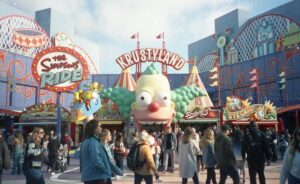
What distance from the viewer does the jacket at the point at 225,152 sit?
6.22 meters

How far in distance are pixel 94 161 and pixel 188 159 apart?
2971mm

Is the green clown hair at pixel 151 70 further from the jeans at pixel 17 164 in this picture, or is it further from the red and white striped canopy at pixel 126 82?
the jeans at pixel 17 164

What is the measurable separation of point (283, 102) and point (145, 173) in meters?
30.2

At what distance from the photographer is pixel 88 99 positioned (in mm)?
18031

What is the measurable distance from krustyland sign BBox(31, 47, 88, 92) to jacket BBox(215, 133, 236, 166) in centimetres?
1167

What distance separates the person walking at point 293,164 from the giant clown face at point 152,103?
14.3 metres

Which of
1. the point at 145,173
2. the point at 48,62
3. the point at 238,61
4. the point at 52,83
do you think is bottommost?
the point at 145,173

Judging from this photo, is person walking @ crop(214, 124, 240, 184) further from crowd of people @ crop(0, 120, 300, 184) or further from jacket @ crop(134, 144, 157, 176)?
jacket @ crop(134, 144, 157, 176)

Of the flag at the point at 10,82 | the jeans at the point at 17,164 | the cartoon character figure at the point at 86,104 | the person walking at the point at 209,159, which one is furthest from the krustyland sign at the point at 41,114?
the person walking at the point at 209,159

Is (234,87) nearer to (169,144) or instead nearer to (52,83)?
(52,83)

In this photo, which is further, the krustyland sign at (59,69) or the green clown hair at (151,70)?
the green clown hair at (151,70)

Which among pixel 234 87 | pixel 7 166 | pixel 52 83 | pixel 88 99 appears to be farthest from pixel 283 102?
pixel 7 166

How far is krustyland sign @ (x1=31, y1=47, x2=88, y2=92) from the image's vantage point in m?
16.9

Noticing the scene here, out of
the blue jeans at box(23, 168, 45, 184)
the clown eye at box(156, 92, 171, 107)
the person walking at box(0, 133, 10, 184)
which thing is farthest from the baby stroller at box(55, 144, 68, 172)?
the clown eye at box(156, 92, 171, 107)
